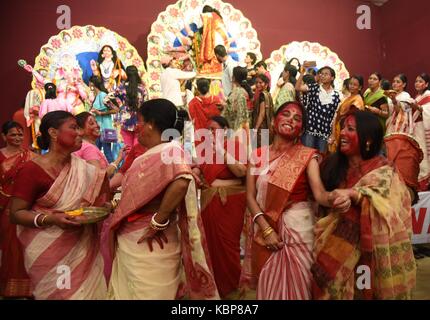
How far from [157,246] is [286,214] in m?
0.72

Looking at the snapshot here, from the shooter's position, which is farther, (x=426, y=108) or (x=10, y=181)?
(x=426, y=108)

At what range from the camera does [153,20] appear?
837 centimetres

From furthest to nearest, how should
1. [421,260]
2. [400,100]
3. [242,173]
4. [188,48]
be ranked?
[188,48] → [400,100] → [421,260] → [242,173]

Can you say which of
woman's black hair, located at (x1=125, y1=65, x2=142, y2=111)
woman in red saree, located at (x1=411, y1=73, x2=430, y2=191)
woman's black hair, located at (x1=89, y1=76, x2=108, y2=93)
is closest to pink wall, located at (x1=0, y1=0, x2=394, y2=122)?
woman's black hair, located at (x1=89, y1=76, x2=108, y2=93)

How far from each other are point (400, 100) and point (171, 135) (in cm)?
503

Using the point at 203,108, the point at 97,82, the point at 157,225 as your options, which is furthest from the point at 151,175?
the point at 97,82

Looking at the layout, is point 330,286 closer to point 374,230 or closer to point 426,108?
point 374,230

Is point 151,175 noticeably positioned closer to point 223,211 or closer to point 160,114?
point 160,114

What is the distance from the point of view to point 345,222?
2322mm

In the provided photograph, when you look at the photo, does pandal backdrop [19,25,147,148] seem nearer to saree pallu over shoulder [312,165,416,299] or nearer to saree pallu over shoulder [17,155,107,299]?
saree pallu over shoulder [17,155,107,299]

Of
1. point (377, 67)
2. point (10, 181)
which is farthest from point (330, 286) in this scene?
point (377, 67)

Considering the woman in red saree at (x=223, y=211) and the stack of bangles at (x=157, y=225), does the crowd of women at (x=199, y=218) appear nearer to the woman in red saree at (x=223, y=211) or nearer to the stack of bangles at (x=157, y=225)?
the stack of bangles at (x=157, y=225)

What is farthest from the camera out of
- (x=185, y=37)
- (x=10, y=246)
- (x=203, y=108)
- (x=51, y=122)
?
(x=185, y=37)

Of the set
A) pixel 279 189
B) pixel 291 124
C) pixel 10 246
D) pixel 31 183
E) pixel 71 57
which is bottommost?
pixel 10 246
